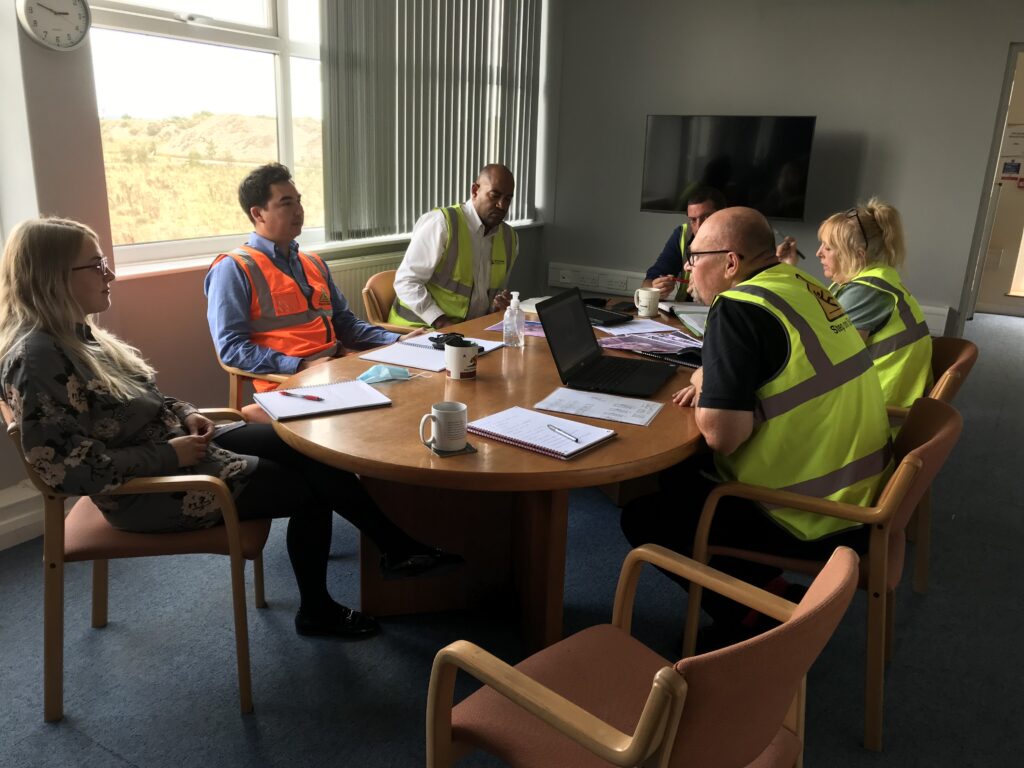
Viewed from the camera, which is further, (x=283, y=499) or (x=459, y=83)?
(x=459, y=83)

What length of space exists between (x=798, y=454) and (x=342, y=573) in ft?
5.02

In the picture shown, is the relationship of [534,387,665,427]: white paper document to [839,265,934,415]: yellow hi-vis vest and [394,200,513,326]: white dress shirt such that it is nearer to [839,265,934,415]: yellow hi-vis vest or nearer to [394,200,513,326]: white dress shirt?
[839,265,934,415]: yellow hi-vis vest

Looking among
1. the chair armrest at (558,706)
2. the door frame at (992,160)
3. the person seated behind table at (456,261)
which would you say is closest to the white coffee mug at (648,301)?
the person seated behind table at (456,261)

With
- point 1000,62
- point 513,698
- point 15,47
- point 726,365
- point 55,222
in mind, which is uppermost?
point 1000,62

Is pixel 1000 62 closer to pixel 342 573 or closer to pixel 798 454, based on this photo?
pixel 798 454

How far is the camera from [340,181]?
13.1 feet

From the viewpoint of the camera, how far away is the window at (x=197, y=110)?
122 inches

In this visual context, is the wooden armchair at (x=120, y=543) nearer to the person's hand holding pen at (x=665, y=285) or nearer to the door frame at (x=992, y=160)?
the person's hand holding pen at (x=665, y=285)

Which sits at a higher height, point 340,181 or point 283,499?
point 340,181

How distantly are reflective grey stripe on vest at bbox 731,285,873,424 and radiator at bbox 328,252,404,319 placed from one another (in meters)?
2.60

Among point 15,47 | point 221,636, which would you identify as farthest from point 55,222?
point 221,636

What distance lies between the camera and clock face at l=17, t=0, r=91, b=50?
2412 mm

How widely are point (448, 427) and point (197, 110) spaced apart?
8.28 ft

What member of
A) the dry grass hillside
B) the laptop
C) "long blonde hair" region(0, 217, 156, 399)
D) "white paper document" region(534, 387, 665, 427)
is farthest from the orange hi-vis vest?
"white paper document" region(534, 387, 665, 427)
